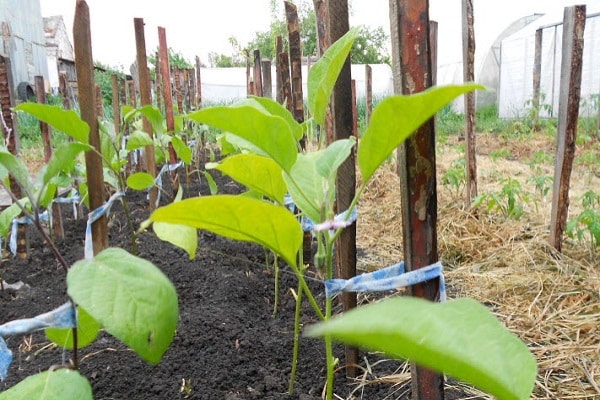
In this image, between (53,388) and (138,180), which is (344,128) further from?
(138,180)

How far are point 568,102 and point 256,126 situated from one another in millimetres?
1750

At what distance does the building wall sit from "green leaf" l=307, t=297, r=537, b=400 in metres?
12.6

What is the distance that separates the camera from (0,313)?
160cm

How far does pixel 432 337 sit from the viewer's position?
200 millimetres

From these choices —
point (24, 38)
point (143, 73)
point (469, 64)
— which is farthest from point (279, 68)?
point (24, 38)

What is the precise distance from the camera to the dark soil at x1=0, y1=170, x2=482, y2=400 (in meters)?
1.10

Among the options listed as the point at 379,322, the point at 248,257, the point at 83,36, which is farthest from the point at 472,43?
the point at 379,322

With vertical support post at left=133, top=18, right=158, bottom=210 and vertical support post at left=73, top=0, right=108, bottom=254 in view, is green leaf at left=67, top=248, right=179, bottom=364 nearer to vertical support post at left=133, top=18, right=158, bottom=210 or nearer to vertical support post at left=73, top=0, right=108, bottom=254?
vertical support post at left=73, top=0, right=108, bottom=254

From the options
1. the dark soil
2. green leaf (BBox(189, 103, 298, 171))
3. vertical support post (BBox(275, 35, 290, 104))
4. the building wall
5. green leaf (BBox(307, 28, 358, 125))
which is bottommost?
the dark soil

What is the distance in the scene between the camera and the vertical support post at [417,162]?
0.67 metres

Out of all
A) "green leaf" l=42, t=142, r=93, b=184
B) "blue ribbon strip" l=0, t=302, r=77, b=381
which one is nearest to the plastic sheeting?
"green leaf" l=42, t=142, r=93, b=184

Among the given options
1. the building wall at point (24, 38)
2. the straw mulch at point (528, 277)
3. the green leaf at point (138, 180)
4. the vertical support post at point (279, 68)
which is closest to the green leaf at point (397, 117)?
the straw mulch at point (528, 277)

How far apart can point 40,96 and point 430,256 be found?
2.51 metres

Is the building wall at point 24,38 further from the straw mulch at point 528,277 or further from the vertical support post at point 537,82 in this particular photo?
the straw mulch at point 528,277
